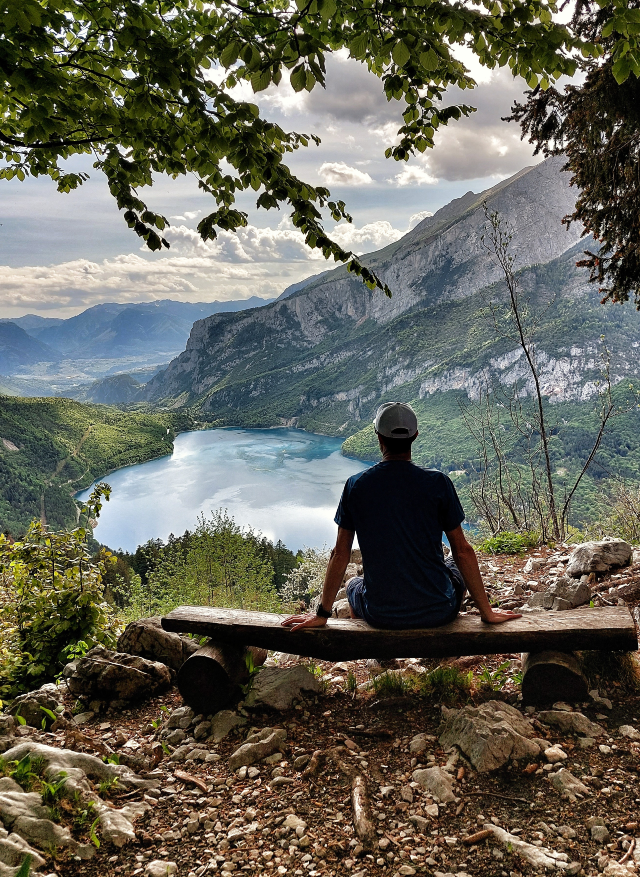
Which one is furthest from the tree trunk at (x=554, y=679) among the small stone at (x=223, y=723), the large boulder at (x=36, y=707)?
the large boulder at (x=36, y=707)

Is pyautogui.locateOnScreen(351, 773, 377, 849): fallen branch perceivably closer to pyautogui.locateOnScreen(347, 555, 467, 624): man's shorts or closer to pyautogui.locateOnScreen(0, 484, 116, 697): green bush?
pyautogui.locateOnScreen(347, 555, 467, 624): man's shorts

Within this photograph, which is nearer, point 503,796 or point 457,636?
point 503,796

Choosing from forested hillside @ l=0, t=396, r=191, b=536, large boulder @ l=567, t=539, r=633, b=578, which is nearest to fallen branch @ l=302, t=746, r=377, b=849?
large boulder @ l=567, t=539, r=633, b=578

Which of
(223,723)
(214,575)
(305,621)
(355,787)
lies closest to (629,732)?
(355,787)

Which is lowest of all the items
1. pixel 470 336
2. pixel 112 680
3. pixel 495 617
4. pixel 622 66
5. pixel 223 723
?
pixel 223 723

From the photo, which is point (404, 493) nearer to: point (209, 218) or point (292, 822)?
point (292, 822)

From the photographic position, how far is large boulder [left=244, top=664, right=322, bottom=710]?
127 inches

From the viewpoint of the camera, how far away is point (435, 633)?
2.95m

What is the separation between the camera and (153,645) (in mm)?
4117

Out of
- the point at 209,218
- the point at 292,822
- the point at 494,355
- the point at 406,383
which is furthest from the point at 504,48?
the point at 406,383

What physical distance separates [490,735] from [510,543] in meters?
5.83

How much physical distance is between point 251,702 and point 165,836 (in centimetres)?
107

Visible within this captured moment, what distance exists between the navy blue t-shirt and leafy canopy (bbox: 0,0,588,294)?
47.3 inches

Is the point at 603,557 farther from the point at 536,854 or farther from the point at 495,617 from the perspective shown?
the point at 536,854
